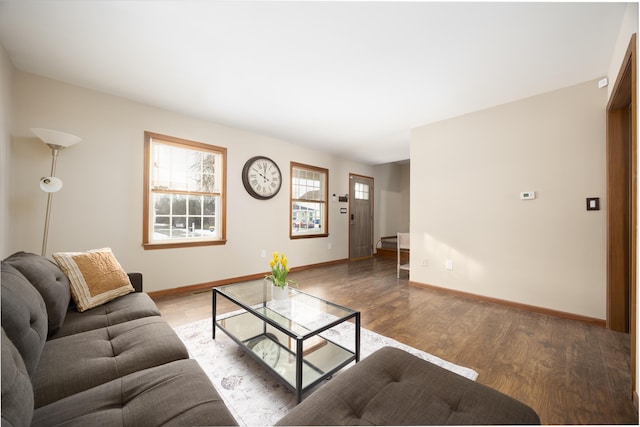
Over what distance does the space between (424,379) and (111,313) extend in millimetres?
1932

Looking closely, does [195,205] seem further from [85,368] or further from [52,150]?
[85,368]

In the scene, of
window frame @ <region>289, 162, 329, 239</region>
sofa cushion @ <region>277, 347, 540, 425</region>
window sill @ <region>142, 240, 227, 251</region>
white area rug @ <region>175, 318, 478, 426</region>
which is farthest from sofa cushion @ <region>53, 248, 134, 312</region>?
window frame @ <region>289, 162, 329, 239</region>

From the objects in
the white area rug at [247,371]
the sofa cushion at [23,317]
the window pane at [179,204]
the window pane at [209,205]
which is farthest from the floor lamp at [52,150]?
the white area rug at [247,371]

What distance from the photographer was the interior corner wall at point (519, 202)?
8.41ft

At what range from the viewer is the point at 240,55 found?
219 centimetres

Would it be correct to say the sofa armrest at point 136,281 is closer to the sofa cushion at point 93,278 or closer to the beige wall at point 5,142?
the sofa cushion at point 93,278

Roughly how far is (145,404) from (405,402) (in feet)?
3.06

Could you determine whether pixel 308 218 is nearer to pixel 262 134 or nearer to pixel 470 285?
pixel 262 134

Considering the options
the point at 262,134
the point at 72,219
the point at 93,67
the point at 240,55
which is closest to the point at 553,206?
the point at 240,55

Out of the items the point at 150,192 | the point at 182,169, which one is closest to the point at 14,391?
the point at 150,192

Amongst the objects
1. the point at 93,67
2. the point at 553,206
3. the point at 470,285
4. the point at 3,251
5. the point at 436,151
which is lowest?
the point at 470,285

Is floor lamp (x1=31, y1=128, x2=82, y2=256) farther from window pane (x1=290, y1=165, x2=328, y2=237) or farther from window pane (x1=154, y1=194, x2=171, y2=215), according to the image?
window pane (x1=290, y1=165, x2=328, y2=237)

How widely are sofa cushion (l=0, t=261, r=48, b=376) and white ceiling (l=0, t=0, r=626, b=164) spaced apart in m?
1.78

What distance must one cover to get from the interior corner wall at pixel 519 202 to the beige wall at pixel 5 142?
14.9 feet
